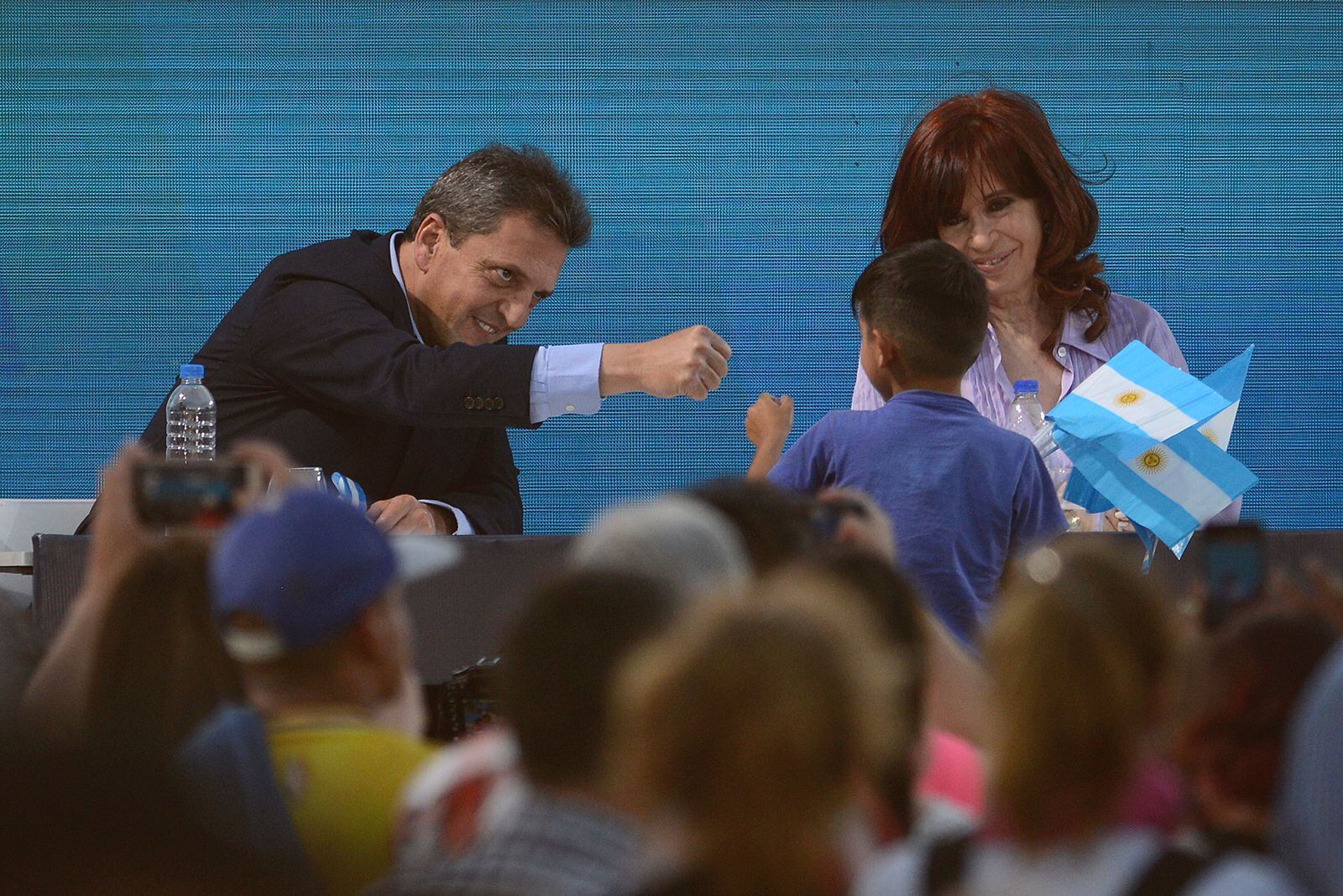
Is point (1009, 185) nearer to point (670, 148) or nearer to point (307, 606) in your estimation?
point (670, 148)

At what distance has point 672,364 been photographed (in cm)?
243

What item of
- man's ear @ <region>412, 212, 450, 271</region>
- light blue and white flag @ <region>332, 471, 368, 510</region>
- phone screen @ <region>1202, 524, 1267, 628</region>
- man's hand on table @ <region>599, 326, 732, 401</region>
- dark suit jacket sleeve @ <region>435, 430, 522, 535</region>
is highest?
man's ear @ <region>412, 212, 450, 271</region>

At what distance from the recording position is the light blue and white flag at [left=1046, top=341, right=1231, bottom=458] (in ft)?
7.47

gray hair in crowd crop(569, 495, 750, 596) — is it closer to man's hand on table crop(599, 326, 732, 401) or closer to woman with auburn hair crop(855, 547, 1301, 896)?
woman with auburn hair crop(855, 547, 1301, 896)

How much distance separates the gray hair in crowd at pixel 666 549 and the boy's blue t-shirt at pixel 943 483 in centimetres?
85

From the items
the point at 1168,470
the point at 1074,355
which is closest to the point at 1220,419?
the point at 1168,470

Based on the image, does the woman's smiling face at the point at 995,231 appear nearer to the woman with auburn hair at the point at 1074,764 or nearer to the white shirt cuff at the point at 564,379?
the white shirt cuff at the point at 564,379

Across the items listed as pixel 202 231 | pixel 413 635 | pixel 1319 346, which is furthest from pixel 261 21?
pixel 1319 346

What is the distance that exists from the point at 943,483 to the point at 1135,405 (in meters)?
0.54

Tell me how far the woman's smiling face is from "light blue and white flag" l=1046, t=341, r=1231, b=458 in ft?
1.89

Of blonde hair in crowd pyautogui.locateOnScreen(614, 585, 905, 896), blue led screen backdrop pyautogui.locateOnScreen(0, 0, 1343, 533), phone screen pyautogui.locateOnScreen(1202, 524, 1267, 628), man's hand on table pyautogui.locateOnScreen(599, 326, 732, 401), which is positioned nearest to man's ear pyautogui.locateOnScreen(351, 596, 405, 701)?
blonde hair in crowd pyautogui.locateOnScreen(614, 585, 905, 896)

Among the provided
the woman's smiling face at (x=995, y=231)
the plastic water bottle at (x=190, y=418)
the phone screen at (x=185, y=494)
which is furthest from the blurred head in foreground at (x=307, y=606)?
the woman's smiling face at (x=995, y=231)

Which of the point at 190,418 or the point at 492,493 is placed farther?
the point at 492,493

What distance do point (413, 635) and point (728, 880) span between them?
1501 mm
